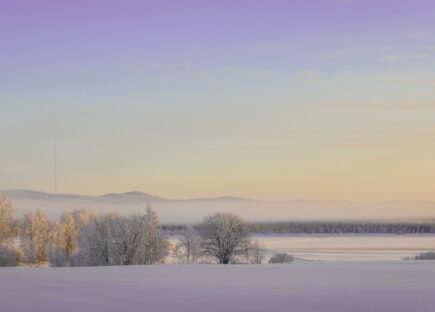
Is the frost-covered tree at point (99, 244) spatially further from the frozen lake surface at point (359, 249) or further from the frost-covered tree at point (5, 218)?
the frozen lake surface at point (359, 249)

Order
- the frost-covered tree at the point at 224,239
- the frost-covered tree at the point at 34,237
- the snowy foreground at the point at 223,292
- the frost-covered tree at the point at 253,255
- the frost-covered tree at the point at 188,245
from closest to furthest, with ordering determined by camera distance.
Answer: the snowy foreground at the point at 223,292, the frost-covered tree at the point at 253,255, the frost-covered tree at the point at 224,239, the frost-covered tree at the point at 188,245, the frost-covered tree at the point at 34,237

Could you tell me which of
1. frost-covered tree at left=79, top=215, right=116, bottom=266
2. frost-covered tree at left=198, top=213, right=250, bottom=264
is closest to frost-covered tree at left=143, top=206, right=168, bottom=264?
frost-covered tree at left=79, top=215, right=116, bottom=266

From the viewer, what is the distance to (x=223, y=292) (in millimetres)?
10305

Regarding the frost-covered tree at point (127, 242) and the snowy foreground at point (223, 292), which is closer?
the snowy foreground at point (223, 292)

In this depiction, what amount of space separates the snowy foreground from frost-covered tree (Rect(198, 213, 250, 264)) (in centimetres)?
4472

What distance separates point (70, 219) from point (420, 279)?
7841 centimetres

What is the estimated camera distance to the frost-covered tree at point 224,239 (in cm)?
5944

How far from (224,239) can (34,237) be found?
32.8m

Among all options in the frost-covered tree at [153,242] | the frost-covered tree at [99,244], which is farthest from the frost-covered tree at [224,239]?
the frost-covered tree at [99,244]

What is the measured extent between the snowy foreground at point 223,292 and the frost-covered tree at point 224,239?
44.7 meters

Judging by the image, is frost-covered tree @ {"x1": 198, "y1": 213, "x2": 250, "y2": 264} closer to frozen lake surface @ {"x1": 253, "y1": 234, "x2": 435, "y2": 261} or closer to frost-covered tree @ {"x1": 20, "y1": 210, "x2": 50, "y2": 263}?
frozen lake surface @ {"x1": 253, "y1": 234, "x2": 435, "y2": 261}

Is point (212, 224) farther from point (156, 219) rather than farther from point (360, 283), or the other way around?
point (360, 283)

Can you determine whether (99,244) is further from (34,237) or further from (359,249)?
(359,249)

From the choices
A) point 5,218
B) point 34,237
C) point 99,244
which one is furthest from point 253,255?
point 34,237
